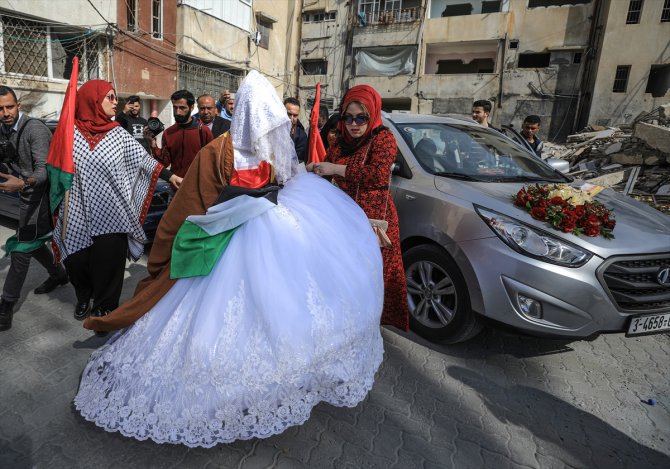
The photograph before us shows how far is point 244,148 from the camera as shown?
93.0 inches

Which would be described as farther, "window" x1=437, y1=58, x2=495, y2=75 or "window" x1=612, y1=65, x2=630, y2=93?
"window" x1=437, y1=58, x2=495, y2=75

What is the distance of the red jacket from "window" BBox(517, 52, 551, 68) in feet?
80.0

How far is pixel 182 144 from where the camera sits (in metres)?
4.64

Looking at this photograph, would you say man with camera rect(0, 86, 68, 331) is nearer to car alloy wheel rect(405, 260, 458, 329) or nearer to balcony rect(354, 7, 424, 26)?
car alloy wheel rect(405, 260, 458, 329)

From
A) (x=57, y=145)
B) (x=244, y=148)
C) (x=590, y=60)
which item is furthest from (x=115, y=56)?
(x=590, y=60)

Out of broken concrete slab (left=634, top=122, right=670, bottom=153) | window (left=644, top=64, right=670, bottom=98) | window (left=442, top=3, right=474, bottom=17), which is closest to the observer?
Result: broken concrete slab (left=634, top=122, right=670, bottom=153)

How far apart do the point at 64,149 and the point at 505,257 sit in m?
3.00

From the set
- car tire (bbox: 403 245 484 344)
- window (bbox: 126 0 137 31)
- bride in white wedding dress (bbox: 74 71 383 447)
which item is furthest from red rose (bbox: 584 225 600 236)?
window (bbox: 126 0 137 31)

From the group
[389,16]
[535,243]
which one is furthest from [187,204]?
[389,16]

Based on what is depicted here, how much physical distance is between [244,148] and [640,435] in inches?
112

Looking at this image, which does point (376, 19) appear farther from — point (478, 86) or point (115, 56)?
point (115, 56)

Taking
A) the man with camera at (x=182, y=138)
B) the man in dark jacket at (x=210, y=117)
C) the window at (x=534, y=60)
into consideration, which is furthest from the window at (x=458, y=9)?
the man with camera at (x=182, y=138)

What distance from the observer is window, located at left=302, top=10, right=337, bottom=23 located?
2681cm

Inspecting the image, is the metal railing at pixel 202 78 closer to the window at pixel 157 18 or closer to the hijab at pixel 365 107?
the window at pixel 157 18
